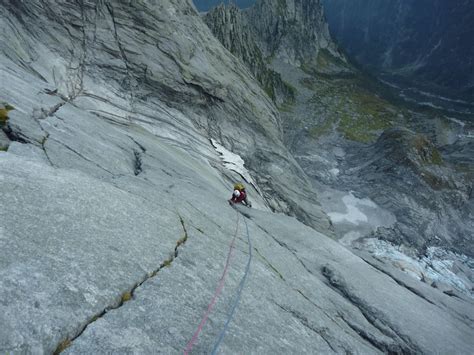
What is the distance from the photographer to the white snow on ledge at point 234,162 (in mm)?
36156

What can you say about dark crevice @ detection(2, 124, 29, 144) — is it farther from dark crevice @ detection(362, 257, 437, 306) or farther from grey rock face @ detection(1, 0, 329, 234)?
dark crevice @ detection(362, 257, 437, 306)

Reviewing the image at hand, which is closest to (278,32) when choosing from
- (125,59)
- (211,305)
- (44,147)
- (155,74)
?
(155,74)

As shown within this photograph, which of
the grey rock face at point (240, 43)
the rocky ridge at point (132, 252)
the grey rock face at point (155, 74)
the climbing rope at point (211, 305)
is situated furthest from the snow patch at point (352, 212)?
the grey rock face at point (240, 43)

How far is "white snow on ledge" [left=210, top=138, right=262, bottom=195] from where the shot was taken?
36156mm

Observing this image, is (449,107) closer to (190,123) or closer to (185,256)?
(190,123)

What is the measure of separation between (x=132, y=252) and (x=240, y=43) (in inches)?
4198

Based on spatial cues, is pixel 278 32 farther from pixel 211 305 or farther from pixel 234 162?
pixel 211 305

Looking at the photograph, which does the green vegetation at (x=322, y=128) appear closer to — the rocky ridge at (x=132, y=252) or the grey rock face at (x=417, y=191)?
the grey rock face at (x=417, y=191)

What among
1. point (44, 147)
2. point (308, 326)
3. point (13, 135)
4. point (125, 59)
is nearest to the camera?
point (308, 326)

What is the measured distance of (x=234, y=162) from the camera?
124 ft

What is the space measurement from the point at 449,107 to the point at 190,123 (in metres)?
179

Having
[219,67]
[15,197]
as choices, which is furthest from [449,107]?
[15,197]

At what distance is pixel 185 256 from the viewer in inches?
395

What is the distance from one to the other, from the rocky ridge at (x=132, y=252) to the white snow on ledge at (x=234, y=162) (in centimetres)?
210
